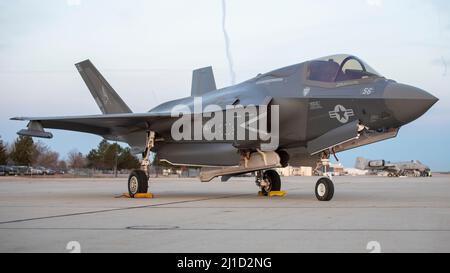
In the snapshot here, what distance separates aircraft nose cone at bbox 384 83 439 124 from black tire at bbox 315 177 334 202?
2204 mm

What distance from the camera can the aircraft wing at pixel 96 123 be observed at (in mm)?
14641

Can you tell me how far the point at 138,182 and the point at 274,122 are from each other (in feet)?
14.5

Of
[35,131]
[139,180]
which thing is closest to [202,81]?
[139,180]

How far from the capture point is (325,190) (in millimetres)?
12094

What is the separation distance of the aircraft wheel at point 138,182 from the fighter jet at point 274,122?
0.10 feet

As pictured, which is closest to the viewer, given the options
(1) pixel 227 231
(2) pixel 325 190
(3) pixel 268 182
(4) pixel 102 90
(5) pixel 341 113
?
(1) pixel 227 231

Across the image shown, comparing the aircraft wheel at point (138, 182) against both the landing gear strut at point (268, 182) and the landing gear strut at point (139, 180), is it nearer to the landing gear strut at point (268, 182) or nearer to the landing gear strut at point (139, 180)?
the landing gear strut at point (139, 180)

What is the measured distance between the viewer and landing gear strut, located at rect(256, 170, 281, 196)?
15.8 m

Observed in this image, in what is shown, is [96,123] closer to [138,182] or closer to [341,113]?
[138,182]


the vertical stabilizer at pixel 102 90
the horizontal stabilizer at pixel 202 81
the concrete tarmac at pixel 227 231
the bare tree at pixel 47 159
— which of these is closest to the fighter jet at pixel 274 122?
the vertical stabilizer at pixel 102 90

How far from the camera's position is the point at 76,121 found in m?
15.4

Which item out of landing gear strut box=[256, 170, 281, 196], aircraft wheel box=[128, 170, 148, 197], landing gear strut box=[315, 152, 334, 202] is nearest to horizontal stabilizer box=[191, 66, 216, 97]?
landing gear strut box=[256, 170, 281, 196]
